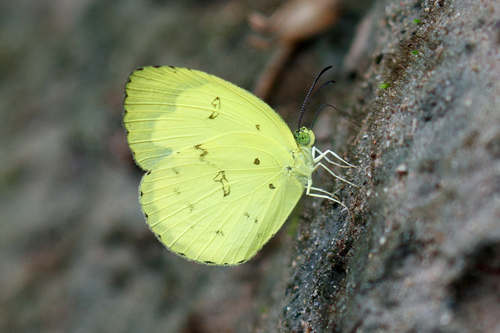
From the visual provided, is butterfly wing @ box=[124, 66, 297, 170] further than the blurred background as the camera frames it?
No

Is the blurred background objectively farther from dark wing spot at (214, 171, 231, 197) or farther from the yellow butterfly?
dark wing spot at (214, 171, 231, 197)

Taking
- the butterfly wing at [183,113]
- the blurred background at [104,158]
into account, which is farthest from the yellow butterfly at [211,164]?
the blurred background at [104,158]

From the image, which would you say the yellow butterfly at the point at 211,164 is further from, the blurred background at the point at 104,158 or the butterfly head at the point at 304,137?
the blurred background at the point at 104,158

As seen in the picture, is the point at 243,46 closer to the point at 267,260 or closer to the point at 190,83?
the point at 190,83

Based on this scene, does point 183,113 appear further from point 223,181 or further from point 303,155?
point 303,155

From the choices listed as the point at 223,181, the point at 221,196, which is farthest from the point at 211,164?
the point at 221,196

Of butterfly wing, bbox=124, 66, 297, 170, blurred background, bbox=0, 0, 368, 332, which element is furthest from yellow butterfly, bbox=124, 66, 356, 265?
blurred background, bbox=0, 0, 368, 332

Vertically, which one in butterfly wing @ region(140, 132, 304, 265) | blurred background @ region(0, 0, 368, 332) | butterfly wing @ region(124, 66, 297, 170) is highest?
butterfly wing @ region(124, 66, 297, 170)

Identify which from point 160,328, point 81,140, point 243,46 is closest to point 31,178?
point 81,140

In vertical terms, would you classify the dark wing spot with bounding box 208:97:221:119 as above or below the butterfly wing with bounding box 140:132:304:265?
above
